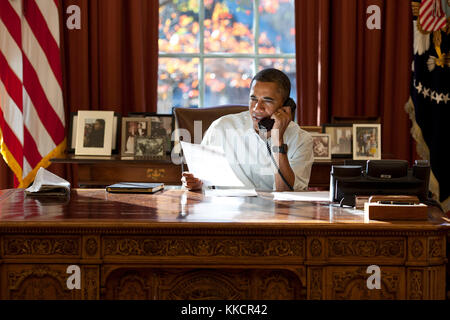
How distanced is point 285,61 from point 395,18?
919 mm

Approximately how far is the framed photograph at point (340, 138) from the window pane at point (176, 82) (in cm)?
123

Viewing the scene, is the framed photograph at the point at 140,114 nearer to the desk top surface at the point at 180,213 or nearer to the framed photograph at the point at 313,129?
the framed photograph at the point at 313,129

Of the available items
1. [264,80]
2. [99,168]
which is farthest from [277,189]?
[99,168]

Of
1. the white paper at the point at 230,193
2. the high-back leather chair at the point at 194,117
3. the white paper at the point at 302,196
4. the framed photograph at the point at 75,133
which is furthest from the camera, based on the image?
the framed photograph at the point at 75,133

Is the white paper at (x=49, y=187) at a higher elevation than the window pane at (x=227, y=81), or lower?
Result: lower

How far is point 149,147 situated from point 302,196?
5.62 ft

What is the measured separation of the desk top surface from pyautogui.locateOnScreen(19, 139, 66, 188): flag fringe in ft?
5.47

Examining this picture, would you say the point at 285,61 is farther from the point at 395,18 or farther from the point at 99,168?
the point at 99,168

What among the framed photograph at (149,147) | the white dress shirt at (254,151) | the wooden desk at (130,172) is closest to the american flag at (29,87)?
the wooden desk at (130,172)

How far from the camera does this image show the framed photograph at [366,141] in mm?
4148

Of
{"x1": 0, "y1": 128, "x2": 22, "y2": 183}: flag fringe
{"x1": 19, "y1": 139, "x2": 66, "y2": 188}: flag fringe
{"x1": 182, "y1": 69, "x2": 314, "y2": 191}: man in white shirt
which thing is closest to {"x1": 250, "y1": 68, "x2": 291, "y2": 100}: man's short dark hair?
{"x1": 182, "y1": 69, "x2": 314, "y2": 191}: man in white shirt

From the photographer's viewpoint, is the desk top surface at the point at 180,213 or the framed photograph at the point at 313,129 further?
the framed photograph at the point at 313,129

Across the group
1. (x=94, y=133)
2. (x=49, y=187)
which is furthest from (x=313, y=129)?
(x=49, y=187)

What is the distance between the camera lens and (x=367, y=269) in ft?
6.21
